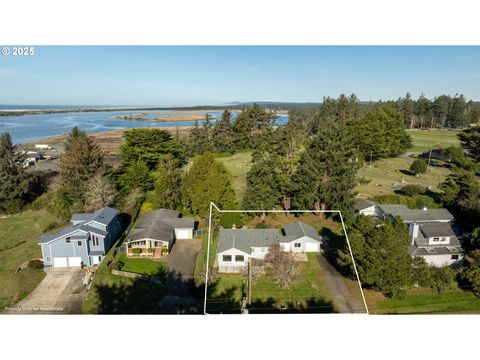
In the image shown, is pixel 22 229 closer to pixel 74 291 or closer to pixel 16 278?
pixel 16 278

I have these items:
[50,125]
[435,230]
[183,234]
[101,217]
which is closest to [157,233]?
[183,234]

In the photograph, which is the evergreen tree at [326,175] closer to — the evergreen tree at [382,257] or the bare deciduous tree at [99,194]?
the evergreen tree at [382,257]

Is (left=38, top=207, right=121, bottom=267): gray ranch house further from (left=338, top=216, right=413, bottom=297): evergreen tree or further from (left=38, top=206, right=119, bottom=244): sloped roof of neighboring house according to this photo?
(left=338, top=216, right=413, bottom=297): evergreen tree

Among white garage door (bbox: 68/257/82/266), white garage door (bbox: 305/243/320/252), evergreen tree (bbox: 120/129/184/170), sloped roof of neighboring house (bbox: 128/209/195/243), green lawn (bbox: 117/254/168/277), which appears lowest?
green lawn (bbox: 117/254/168/277)

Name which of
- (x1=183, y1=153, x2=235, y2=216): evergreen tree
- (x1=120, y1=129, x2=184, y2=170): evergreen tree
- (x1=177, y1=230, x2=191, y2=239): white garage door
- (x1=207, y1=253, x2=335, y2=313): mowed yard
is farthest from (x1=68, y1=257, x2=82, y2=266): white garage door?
(x1=120, y1=129, x2=184, y2=170): evergreen tree

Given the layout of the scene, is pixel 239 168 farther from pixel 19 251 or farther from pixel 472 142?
pixel 19 251

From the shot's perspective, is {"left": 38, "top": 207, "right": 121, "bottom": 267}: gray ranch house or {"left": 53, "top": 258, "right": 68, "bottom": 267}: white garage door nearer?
{"left": 38, "top": 207, "right": 121, "bottom": 267}: gray ranch house

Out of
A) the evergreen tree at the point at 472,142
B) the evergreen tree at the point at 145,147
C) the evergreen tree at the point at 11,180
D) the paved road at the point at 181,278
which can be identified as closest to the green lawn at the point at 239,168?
the paved road at the point at 181,278
